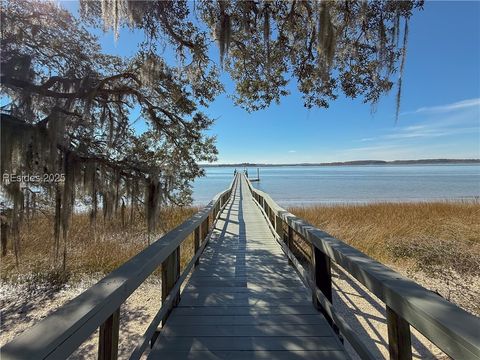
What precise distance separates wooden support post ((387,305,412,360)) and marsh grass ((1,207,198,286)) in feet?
14.4

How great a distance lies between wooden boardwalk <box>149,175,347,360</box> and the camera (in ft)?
6.93

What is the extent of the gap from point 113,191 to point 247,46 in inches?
139

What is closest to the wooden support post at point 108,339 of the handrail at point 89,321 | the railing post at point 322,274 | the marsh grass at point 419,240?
the handrail at point 89,321

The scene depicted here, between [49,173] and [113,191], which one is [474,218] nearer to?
[113,191]

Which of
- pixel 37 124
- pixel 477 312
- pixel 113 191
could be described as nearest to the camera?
pixel 37 124

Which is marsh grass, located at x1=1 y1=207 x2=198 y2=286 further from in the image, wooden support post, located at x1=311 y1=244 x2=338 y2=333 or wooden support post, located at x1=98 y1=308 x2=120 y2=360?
wooden support post, located at x1=98 y1=308 x2=120 y2=360

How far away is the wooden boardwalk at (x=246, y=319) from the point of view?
83.1 inches

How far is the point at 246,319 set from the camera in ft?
8.56

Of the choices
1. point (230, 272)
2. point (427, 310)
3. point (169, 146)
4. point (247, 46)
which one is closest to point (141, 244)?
point (169, 146)

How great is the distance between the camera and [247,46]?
5320 mm

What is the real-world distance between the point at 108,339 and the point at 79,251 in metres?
6.56

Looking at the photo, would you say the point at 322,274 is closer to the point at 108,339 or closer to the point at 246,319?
the point at 246,319

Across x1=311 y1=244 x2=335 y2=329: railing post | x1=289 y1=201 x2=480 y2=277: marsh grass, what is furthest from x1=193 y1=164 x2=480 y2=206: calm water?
x1=311 y1=244 x2=335 y2=329: railing post

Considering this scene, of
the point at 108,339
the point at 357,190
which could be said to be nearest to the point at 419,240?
the point at 108,339
